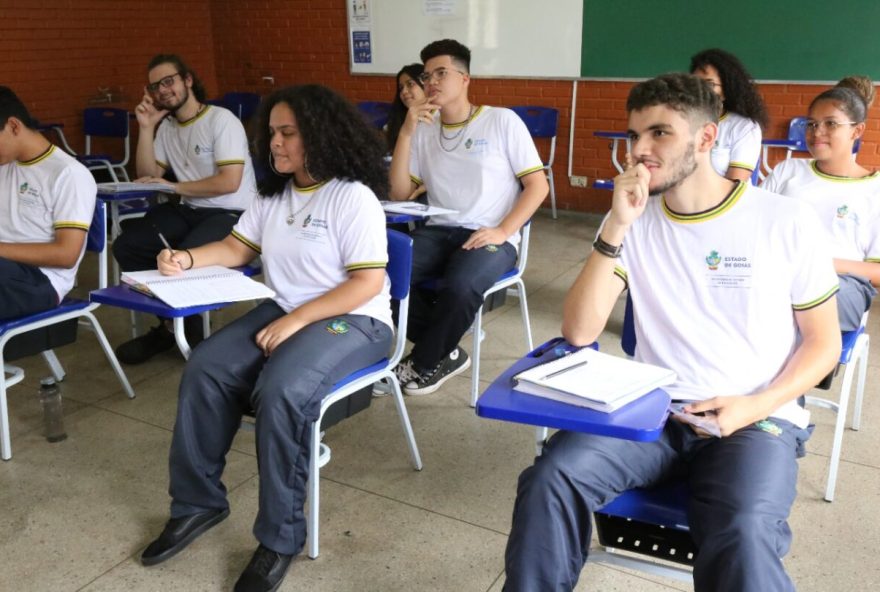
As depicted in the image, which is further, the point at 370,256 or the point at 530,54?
the point at 530,54

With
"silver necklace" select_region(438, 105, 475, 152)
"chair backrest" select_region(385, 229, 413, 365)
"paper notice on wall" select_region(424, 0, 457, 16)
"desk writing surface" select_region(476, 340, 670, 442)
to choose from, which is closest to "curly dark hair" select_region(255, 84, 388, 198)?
"chair backrest" select_region(385, 229, 413, 365)

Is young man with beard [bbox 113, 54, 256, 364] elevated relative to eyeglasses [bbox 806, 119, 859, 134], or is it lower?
lower

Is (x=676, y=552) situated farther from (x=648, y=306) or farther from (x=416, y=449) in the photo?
(x=416, y=449)

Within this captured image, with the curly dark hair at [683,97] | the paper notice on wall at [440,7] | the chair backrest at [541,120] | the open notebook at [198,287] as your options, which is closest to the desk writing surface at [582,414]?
the curly dark hair at [683,97]

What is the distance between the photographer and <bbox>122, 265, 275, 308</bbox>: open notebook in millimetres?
2033

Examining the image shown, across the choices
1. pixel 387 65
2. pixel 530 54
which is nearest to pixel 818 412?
pixel 530 54

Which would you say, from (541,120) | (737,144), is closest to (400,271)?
(737,144)

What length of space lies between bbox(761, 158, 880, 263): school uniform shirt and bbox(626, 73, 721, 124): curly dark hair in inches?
41.6

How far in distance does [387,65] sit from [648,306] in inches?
210

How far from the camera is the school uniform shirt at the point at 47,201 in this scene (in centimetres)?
270

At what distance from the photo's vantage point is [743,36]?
5.16 m

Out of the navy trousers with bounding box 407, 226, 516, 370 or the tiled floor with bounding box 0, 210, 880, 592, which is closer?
the tiled floor with bounding box 0, 210, 880, 592

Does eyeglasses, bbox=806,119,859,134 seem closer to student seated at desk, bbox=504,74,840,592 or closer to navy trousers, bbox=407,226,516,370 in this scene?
student seated at desk, bbox=504,74,840,592

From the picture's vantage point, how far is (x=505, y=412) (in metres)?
1.36
